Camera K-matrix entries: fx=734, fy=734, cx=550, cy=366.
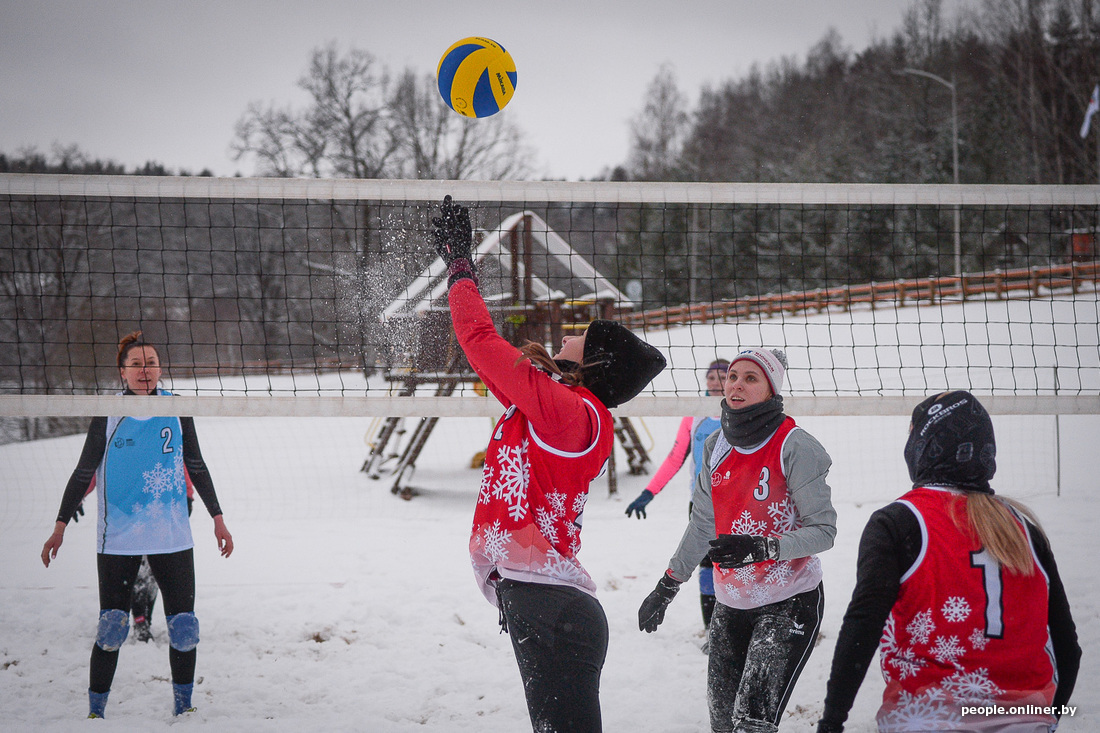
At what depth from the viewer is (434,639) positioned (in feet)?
15.8

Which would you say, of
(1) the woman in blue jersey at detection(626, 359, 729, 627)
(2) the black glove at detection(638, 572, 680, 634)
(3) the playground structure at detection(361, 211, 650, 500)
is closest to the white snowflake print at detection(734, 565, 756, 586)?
(2) the black glove at detection(638, 572, 680, 634)

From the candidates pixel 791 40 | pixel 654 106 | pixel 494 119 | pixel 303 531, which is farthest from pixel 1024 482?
pixel 791 40

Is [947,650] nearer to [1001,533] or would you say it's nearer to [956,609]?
[956,609]

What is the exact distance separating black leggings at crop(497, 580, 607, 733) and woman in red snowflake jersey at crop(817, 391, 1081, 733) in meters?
0.64

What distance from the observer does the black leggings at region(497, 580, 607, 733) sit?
2062 mm

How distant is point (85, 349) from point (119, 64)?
7061 mm

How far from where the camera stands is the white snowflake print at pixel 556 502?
7.24 ft

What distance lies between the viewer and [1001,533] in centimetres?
174

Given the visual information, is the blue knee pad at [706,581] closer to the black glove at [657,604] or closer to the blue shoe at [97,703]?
the black glove at [657,604]

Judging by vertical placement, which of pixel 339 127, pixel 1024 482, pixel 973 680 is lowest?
pixel 1024 482

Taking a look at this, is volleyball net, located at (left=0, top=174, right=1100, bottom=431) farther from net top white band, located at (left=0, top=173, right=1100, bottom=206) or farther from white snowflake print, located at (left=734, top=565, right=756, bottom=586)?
white snowflake print, located at (left=734, top=565, right=756, bottom=586)

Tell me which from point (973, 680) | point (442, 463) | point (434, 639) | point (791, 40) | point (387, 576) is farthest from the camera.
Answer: point (791, 40)

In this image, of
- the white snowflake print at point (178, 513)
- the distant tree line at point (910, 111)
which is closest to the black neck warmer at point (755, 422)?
the white snowflake print at point (178, 513)

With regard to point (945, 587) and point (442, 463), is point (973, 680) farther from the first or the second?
point (442, 463)
